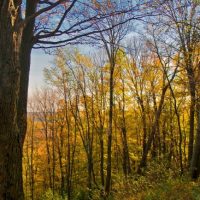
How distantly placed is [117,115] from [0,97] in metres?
23.3

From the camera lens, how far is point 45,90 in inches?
1305

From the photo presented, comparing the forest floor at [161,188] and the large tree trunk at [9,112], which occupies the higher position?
the large tree trunk at [9,112]

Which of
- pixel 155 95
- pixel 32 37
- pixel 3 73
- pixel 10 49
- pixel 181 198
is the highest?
pixel 155 95

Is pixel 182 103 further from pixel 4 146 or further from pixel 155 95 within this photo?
pixel 4 146

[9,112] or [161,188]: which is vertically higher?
[9,112]

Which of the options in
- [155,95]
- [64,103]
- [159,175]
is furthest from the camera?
[64,103]

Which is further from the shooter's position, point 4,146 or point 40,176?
point 40,176

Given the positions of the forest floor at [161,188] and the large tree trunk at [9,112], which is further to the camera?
the forest floor at [161,188]

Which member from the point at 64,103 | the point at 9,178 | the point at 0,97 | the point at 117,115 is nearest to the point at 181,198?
the point at 9,178

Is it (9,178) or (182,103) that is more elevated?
(182,103)

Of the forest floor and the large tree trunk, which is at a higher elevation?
the large tree trunk

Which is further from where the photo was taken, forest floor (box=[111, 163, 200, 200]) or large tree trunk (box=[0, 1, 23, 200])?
forest floor (box=[111, 163, 200, 200])

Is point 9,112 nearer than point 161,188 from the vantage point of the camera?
Yes

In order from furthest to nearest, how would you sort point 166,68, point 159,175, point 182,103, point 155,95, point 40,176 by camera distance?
point 40,176 → point 155,95 → point 182,103 → point 166,68 → point 159,175
